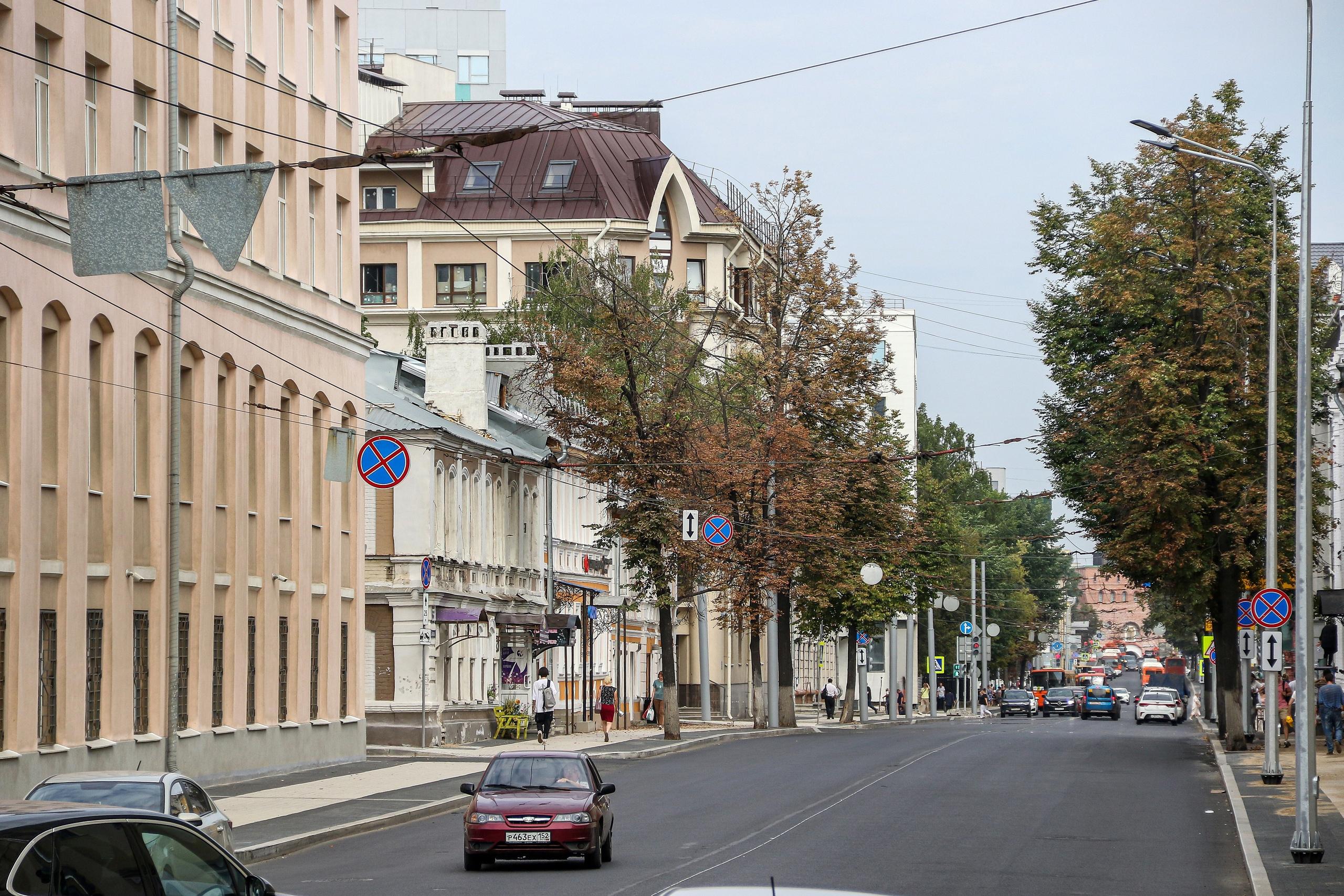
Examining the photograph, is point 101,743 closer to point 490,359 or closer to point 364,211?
point 490,359

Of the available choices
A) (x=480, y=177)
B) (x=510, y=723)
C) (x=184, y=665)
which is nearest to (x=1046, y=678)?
(x=480, y=177)

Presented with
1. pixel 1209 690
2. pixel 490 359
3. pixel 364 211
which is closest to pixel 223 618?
pixel 490 359

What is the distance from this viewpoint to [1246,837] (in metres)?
22.2

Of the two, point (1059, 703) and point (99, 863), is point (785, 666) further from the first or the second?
point (99, 863)

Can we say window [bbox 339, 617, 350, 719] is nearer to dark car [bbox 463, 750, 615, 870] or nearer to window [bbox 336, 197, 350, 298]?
window [bbox 336, 197, 350, 298]

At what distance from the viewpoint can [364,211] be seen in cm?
8288

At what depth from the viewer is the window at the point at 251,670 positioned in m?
35.4

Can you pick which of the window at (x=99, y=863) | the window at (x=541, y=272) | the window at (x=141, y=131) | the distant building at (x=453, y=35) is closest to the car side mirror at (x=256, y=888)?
the window at (x=99, y=863)

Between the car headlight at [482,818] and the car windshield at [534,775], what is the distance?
507mm

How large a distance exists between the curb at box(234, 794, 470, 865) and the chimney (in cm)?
2400

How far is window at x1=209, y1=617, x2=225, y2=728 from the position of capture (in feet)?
111

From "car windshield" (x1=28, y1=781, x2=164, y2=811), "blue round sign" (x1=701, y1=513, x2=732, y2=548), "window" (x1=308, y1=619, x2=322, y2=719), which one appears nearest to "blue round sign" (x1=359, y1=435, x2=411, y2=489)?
"window" (x1=308, y1=619, x2=322, y2=719)

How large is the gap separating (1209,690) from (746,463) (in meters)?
40.0

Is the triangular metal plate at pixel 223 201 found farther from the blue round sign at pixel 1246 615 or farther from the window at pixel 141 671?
the blue round sign at pixel 1246 615
